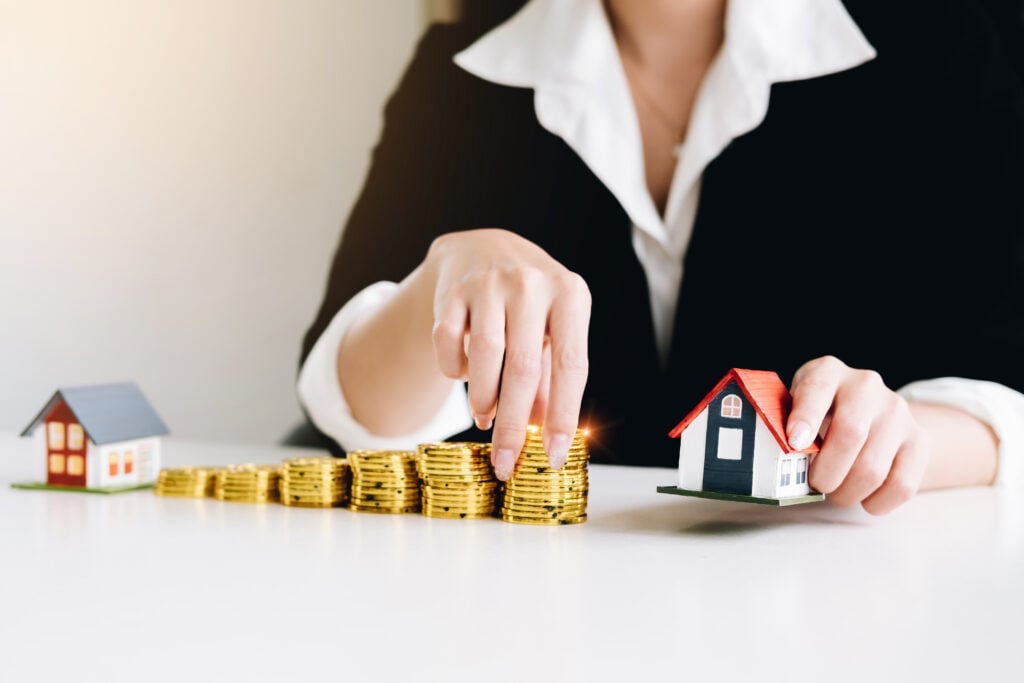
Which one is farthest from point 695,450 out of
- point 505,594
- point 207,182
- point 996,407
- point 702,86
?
point 207,182

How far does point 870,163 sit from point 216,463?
986mm

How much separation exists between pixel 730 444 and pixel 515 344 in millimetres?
170

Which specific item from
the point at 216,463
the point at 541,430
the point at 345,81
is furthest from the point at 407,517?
the point at 345,81

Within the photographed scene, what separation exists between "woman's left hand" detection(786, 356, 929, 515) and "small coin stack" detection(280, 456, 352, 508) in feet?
1.19

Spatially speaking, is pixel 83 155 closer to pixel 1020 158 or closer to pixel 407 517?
pixel 407 517

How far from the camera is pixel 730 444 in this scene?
708 millimetres

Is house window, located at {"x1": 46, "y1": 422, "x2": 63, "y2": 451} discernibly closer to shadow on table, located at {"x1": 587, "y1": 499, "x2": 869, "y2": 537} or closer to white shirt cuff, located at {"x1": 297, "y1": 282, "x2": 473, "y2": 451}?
white shirt cuff, located at {"x1": 297, "y1": 282, "x2": 473, "y2": 451}

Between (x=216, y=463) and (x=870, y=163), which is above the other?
(x=870, y=163)

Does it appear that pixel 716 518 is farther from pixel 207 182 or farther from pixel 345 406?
pixel 207 182

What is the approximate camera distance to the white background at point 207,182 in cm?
196

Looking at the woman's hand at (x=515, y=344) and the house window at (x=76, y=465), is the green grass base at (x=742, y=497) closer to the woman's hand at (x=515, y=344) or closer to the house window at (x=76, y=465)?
the woman's hand at (x=515, y=344)

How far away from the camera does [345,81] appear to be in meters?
1.98

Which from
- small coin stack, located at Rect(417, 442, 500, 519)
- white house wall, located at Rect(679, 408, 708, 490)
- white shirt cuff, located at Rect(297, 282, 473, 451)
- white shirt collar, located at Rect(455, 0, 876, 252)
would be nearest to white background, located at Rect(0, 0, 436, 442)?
white shirt collar, located at Rect(455, 0, 876, 252)

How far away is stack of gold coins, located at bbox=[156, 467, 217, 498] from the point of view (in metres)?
0.87
